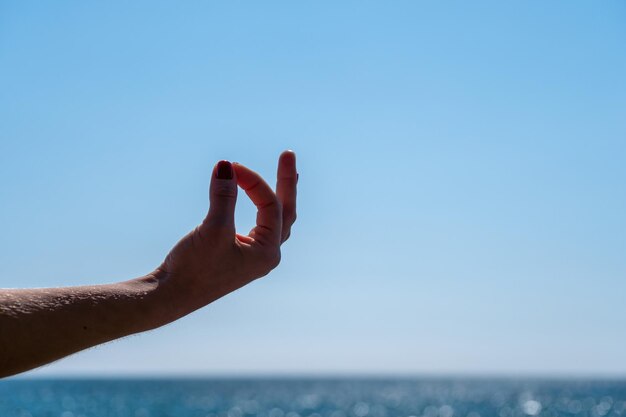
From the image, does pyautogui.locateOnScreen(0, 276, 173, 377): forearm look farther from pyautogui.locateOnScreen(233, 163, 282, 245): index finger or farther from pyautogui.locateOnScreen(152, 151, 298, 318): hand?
pyautogui.locateOnScreen(233, 163, 282, 245): index finger

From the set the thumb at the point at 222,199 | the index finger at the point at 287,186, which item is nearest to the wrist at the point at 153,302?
the thumb at the point at 222,199

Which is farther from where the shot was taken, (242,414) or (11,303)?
(242,414)

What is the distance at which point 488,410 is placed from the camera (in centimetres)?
6169

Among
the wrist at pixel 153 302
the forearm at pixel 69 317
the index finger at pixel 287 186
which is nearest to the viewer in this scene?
the forearm at pixel 69 317

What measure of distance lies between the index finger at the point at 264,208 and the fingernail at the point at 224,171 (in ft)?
0.24

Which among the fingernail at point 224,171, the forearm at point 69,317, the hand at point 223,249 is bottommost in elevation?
the forearm at point 69,317

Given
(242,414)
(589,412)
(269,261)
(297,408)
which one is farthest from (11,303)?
(297,408)

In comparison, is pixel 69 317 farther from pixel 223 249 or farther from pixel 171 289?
pixel 223 249

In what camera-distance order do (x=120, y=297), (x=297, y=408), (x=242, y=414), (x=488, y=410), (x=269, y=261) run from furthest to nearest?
(x=297, y=408) < (x=488, y=410) < (x=242, y=414) < (x=269, y=261) < (x=120, y=297)

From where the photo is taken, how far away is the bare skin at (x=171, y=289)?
184cm

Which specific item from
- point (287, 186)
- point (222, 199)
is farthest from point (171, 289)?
point (287, 186)

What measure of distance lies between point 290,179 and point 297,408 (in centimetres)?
6947

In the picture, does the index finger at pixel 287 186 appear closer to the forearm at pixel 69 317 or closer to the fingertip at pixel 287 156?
the fingertip at pixel 287 156

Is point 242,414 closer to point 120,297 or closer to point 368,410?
point 368,410
